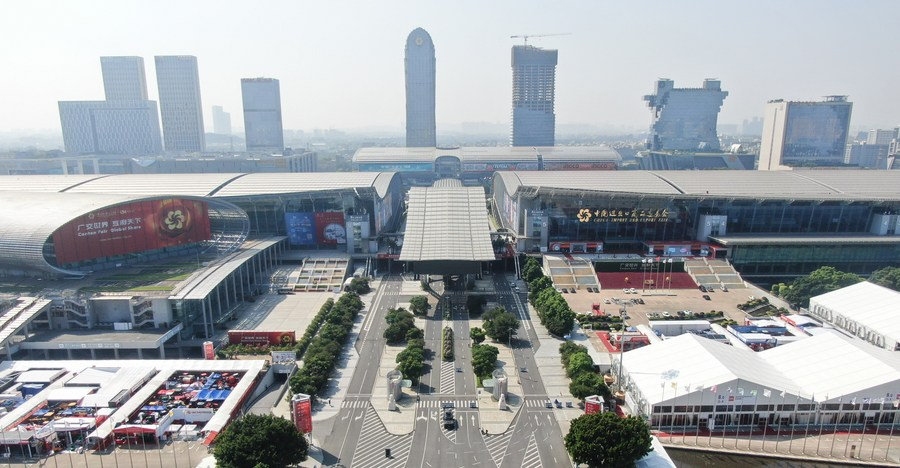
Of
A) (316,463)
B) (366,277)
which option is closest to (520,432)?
(316,463)

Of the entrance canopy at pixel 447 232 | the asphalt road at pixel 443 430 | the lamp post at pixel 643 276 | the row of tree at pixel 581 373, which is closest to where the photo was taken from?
the asphalt road at pixel 443 430

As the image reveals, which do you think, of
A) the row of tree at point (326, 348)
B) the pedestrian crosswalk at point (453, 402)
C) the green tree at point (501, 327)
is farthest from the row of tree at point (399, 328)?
the pedestrian crosswalk at point (453, 402)

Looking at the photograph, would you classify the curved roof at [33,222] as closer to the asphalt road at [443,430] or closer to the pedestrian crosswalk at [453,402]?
the asphalt road at [443,430]

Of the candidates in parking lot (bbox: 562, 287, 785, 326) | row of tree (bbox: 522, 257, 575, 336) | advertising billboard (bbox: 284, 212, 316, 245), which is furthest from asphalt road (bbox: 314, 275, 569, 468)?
advertising billboard (bbox: 284, 212, 316, 245)

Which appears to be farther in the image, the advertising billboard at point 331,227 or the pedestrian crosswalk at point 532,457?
the advertising billboard at point 331,227

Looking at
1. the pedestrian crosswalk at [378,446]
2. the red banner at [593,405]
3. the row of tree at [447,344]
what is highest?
the red banner at [593,405]

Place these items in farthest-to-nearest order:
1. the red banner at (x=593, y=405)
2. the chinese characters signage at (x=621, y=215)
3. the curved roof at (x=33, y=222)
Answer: the chinese characters signage at (x=621, y=215) → the curved roof at (x=33, y=222) → the red banner at (x=593, y=405)
